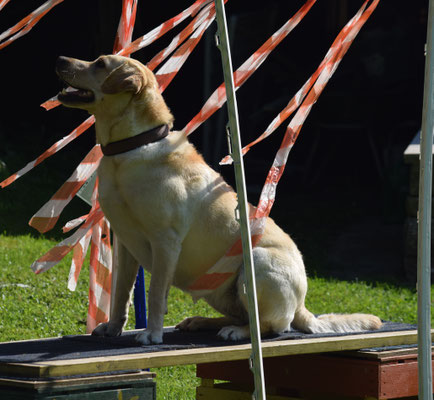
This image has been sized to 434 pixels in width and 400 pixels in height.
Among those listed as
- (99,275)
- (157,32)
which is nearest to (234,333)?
(99,275)

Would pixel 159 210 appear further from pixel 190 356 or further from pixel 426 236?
pixel 426 236

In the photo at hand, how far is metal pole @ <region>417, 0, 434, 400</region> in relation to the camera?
9.71 feet

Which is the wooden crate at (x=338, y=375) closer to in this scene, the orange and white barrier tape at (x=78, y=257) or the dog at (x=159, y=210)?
the dog at (x=159, y=210)

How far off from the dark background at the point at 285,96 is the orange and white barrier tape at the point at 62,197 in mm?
4985

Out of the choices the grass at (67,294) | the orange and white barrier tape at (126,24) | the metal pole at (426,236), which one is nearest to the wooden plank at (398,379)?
the metal pole at (426,236)

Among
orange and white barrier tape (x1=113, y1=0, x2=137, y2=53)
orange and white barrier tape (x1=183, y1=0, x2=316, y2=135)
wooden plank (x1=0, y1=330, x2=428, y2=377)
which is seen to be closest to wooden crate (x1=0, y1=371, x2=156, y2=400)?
wooden plank (x1=0, y1=330, x2=428, y2=377)

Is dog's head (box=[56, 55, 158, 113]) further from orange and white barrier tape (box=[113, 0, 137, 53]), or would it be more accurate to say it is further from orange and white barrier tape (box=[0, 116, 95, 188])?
orange and white barrier tape (box=[113, 0, 137, 53])

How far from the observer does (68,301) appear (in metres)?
6.38

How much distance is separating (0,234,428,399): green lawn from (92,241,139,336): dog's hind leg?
1.20 meters

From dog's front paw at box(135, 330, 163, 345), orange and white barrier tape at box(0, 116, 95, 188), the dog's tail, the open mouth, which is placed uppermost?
the open mouth

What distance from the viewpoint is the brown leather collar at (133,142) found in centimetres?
371

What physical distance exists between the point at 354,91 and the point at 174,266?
843 cm

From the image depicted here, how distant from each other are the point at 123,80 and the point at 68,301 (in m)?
3.09

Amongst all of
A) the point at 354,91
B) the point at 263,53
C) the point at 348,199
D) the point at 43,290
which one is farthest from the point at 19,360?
the point at 354,91
